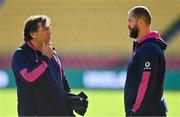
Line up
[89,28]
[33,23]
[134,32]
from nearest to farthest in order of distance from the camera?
[33,23], [134,32], [89,28]

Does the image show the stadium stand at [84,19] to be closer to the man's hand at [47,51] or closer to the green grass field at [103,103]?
the green grass field at [103,103]

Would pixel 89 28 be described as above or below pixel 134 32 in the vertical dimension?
below

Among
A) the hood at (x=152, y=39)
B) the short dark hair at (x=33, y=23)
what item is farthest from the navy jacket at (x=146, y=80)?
the short dark hair at (x=33, y=23)

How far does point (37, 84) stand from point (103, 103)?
883 cm

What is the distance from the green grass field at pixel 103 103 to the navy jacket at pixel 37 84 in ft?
20.4

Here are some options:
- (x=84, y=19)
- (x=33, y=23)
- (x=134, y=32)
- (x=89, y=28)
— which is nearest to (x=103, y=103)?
(x=134, y=32)

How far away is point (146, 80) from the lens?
5.82 m

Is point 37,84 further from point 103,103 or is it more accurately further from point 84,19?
point 84,19

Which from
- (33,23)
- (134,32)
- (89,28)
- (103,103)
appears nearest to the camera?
(33,23)

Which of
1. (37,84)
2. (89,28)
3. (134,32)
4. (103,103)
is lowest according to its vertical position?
(103,103)

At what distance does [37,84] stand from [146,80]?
101cm

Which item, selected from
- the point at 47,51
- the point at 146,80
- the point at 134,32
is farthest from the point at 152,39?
the point at 47,51

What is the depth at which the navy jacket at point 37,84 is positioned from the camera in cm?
576

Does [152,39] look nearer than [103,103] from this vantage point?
Yes
